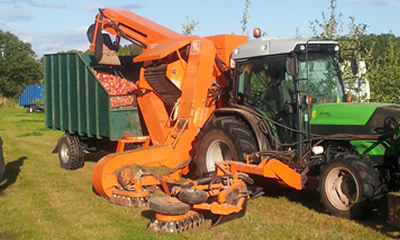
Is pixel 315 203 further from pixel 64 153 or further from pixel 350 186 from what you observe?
pixel 64 153

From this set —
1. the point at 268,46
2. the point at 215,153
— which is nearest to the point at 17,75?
the point at 215,153

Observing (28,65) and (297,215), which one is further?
(28,65)

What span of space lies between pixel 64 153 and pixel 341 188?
22.9 ft

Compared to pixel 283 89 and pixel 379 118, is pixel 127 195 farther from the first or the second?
pixel 379 118

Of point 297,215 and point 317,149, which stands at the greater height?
point 317,149

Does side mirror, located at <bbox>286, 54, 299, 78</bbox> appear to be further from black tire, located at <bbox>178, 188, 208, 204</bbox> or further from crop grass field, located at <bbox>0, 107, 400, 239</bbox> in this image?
black tire, located at <bbox>178, 188, 208, 204</bbox>

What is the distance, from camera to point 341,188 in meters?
6.24

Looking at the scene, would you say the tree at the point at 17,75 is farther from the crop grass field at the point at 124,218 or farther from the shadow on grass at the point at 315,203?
the shadow on grass at the point at 315,203

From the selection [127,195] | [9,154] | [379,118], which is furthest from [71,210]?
[9,154]

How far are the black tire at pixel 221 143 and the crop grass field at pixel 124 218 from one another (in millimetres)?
830

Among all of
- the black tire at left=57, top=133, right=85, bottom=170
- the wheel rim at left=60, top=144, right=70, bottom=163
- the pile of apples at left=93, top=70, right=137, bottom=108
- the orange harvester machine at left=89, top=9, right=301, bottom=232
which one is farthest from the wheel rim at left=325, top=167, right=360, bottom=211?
the wheel rim at left=60, top=144, right=70, bottom=163

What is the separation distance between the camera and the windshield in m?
6.93

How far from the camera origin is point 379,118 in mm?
6270

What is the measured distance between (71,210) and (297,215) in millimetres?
3207
